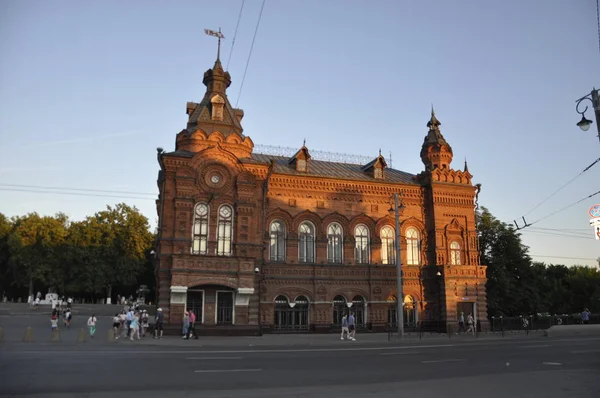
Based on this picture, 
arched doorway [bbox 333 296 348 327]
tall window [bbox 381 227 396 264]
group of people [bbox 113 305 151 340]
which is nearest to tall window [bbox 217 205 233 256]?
group of people [bbox 113 305 151 340]

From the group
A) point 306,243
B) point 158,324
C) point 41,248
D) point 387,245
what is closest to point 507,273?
point 387,245

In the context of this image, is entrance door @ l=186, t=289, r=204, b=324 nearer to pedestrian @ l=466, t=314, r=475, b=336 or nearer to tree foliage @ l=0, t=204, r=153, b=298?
pedestrian @ l=466, t=314, r=475, b=336

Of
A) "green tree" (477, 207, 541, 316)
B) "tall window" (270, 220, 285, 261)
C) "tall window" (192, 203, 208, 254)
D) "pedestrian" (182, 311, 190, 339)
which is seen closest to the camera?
"pedestrian" (182, 311, 190, 339)

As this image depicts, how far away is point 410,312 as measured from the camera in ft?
118

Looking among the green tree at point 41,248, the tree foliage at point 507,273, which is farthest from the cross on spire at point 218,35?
the green tree at point 41,248

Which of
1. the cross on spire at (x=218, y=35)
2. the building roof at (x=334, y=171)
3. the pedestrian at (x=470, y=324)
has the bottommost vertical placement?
the pedestrian at (x=470, y=324)

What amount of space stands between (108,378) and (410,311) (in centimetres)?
2723

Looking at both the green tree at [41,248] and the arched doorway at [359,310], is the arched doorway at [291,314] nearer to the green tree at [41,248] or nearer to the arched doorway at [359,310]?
the arched doorway at [359,310]

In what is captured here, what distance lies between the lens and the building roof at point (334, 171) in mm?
35875

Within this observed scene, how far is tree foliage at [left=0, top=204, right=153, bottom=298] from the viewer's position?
204 ft

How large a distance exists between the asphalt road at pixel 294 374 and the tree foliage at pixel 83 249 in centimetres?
4516

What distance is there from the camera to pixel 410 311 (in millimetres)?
36031

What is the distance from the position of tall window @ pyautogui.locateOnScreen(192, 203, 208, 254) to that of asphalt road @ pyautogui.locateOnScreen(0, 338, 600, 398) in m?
12.4

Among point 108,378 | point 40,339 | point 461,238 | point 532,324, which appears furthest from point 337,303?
point 108,378
